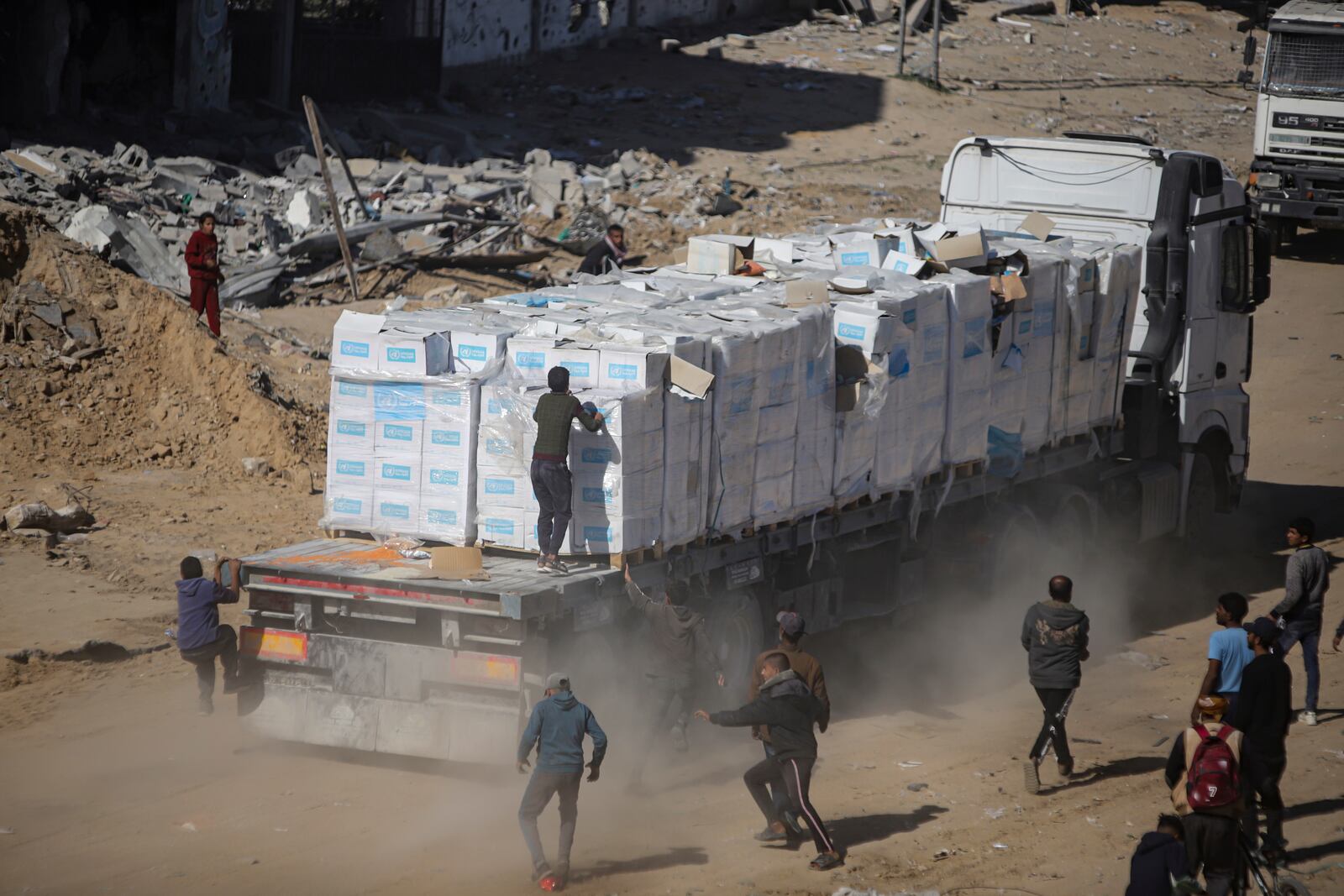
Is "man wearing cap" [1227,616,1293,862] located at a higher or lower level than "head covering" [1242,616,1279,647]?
lower

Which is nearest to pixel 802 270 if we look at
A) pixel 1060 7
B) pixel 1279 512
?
pixel 1279 512

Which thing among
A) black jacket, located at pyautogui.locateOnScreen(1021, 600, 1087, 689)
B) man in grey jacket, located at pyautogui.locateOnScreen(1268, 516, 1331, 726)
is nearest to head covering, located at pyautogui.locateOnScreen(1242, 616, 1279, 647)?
black jacket, located at pyautogui.locateOnScreen(1021, 600, 1087, 689)

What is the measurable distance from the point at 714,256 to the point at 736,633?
3.23 metres

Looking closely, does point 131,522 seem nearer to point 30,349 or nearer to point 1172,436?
point 30,349

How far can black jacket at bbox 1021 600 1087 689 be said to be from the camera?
1007 cm

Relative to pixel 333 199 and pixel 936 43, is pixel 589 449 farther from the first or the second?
pixel 936 43

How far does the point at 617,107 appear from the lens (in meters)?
32.8

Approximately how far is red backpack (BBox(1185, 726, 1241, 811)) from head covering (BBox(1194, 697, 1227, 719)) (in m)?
0.16

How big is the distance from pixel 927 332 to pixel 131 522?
23.9 feet

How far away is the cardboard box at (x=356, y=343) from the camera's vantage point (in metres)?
9.95

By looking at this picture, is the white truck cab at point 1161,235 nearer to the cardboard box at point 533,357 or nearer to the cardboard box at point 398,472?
the cardboard box at point 533,357

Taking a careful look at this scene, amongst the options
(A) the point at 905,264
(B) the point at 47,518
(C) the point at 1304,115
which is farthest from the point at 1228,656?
(C) the point at 1304,115

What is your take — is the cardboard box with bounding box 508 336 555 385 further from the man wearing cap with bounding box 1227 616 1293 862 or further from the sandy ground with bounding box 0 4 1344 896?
the man wearing cap with bounding box 1227 616 1293 862

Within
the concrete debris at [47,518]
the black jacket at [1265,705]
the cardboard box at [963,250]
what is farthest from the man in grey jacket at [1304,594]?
the concrete debris at [47,518]
